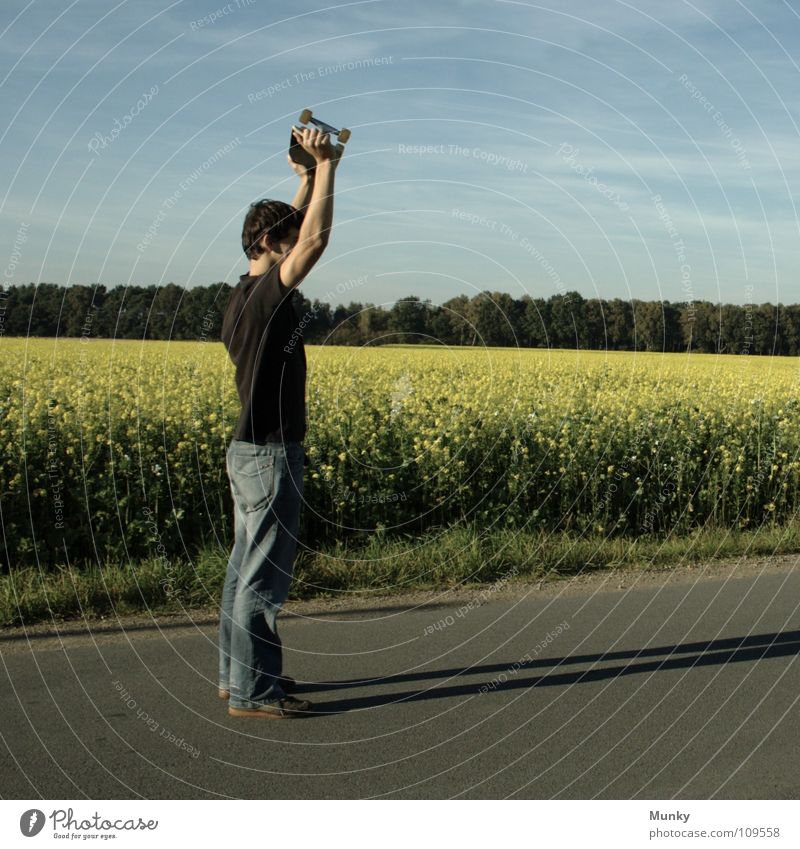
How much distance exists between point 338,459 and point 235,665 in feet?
12.0

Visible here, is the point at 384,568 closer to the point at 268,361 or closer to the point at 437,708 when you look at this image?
the point at 437,708

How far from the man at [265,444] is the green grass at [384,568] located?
72.0 inches

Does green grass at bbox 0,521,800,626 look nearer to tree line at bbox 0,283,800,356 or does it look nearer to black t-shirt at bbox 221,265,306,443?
tree line at bbox 0,283,800,356

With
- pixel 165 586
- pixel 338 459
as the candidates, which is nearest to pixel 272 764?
pixel 165 586

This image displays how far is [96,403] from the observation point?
8305mm

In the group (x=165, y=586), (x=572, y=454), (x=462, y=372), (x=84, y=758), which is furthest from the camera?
(x=462, y=372)

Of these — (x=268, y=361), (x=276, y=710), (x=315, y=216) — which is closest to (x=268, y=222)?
(x=315, y=216)

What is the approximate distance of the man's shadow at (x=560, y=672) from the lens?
4672 millimetres

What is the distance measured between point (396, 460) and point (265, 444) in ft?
12.6

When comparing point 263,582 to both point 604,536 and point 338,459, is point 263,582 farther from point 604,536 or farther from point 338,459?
point 604,536

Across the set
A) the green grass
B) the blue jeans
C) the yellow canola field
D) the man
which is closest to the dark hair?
the man

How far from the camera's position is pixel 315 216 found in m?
3.87

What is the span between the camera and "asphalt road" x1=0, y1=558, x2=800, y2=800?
373 cm

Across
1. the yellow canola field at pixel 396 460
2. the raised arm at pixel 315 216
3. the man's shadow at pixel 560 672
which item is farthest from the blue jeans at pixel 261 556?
the yellow canola field at pixel 396 460
